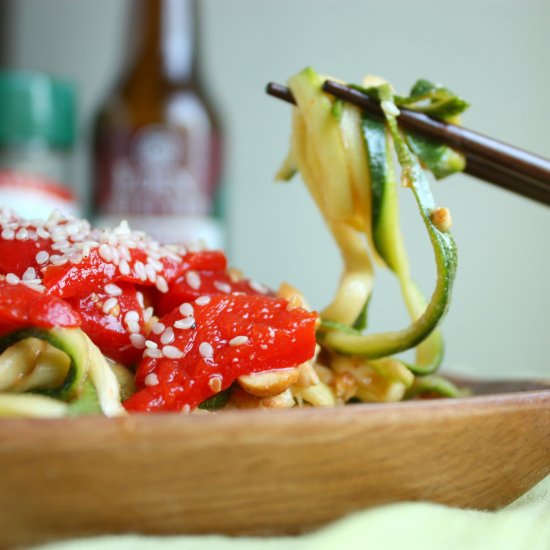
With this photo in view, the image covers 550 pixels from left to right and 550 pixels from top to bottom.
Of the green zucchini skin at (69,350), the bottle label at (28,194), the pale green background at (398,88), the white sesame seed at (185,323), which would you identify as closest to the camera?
the green zucchini skin at (69,350)

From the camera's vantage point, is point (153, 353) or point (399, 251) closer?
point (153, 353)

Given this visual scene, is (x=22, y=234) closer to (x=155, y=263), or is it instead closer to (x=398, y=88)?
(x=155, y=263)

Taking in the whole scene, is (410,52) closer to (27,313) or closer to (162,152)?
(162,152)

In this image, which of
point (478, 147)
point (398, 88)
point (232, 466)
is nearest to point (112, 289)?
point (232, 466)

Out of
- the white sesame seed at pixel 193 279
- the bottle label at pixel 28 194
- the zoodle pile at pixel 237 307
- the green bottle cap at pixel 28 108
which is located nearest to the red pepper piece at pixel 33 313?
the zoodle pile at pixel 237 307

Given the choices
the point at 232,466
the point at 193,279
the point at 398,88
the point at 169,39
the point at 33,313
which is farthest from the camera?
the point at 398,88

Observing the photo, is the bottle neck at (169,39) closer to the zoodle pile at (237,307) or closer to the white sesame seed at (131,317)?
the zoodle pile at (237,307)

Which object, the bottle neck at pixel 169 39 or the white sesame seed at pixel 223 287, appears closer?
the white sesame seed at pixel 223 287
